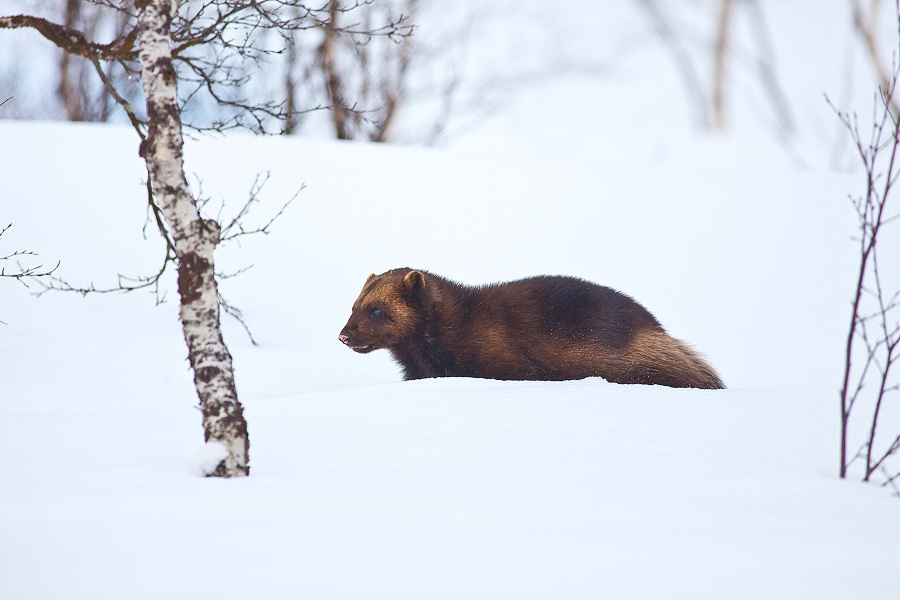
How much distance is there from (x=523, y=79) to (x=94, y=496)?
15.4 meters

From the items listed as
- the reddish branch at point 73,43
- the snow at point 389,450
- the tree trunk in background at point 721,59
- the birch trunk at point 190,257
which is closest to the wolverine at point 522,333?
the snow at point 389,450

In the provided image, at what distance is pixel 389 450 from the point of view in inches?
107

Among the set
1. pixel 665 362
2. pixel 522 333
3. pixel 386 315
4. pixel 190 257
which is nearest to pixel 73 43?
pixel 386 315

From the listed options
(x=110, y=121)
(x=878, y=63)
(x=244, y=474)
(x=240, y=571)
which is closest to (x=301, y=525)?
(x=240, y=571)

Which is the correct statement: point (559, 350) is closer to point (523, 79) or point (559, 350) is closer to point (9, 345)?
point (9, 345)

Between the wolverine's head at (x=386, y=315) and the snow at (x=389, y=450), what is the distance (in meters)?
0.60

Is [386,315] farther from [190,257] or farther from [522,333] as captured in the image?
[190,257]

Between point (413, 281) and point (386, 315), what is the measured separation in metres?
→ 0.29

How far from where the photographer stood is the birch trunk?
2488mm

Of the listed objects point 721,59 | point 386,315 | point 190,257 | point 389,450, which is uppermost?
point 721,59

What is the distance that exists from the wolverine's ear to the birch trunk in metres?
2.49

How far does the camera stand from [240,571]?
1.84 meters

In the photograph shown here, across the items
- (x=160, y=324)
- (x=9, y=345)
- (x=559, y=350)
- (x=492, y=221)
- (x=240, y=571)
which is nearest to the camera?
(x=240, y=571)

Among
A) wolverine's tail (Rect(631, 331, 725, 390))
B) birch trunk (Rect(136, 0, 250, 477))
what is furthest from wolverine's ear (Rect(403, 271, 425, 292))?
birch trunk (Rect(136, 0, 250, 477))
